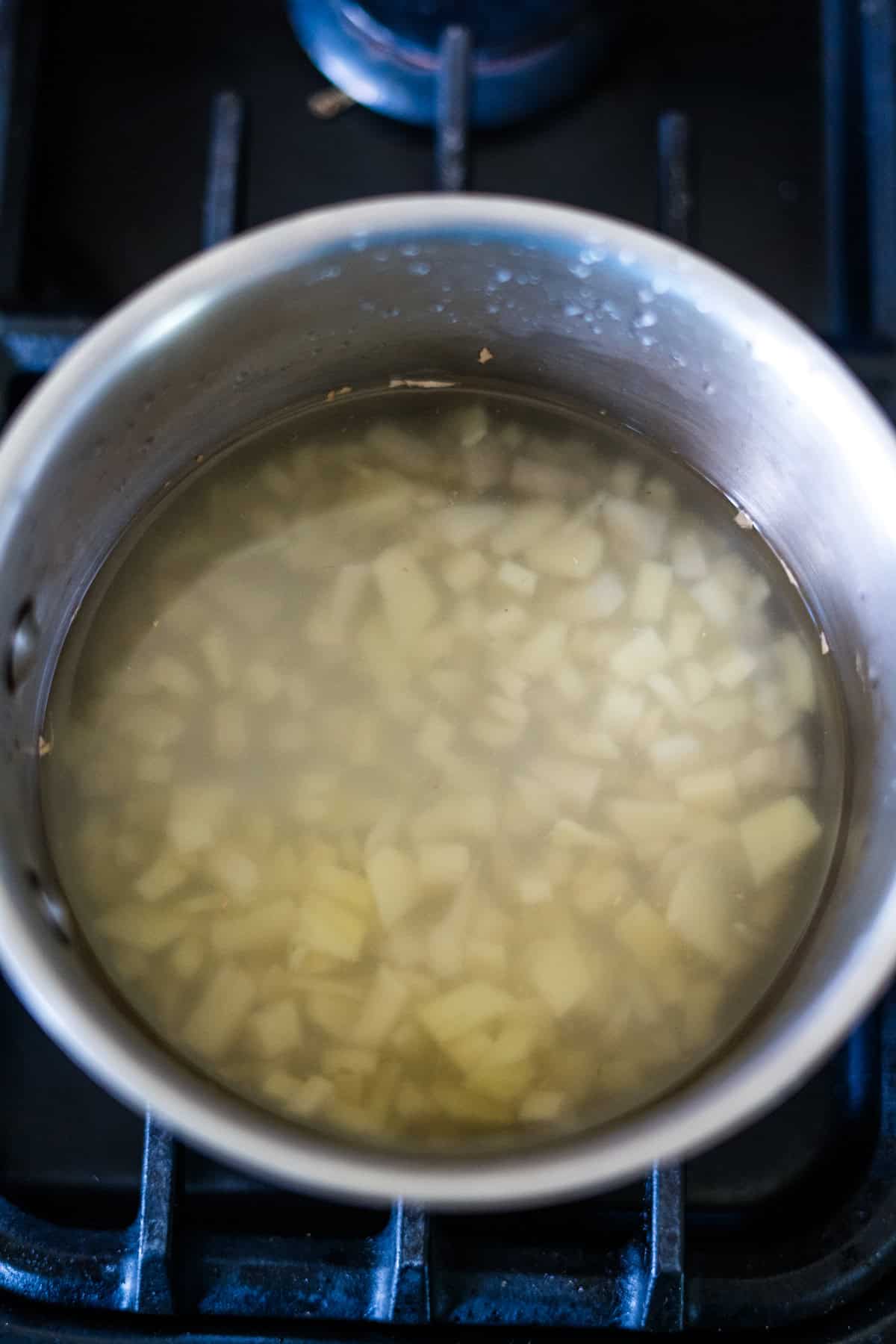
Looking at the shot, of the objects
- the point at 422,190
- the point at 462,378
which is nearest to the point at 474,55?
the point at 422,190

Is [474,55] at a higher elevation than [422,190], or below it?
higher

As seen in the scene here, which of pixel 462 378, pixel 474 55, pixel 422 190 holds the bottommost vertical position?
pixel 462 378

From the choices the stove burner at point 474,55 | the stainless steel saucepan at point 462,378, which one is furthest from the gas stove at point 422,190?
the stainless steel saucepan at point 462,378

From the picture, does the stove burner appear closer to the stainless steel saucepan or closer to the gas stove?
the gas stove

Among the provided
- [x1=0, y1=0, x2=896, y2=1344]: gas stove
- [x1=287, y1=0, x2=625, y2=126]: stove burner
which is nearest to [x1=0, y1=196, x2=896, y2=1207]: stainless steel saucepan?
[x1=0, y1=0, x2=896, y2=1344]: gas stove

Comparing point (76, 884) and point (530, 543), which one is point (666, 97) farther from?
point (76, 884)

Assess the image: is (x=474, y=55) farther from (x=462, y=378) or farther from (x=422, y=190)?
(x=462, y=378)

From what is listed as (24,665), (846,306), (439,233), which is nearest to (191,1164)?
(24,665)
